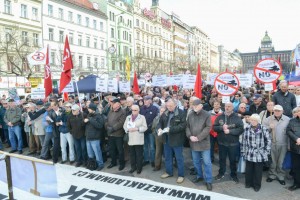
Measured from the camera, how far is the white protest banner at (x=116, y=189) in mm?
5316

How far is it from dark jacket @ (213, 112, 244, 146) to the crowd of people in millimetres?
21

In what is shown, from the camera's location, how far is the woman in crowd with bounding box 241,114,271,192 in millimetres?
5336

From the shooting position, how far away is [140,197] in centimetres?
532

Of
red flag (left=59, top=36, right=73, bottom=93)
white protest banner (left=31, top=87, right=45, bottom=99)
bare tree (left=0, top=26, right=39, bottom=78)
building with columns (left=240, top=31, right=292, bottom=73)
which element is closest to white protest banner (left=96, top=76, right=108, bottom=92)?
white protest banner (left=31, top=87, right=45, bottom=99)

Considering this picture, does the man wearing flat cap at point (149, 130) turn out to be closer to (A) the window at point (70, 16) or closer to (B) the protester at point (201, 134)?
(B) the protester at point (201, 134)

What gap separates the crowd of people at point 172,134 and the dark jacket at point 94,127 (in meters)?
0.03

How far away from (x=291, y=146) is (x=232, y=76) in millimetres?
2254

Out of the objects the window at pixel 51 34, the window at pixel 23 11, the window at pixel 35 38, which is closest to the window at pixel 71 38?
the window at pixel 51 34

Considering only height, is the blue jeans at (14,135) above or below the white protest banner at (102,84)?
below

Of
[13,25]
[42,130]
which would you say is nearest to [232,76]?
[42,130]

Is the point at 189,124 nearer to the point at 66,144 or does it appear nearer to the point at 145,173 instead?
the point at 145,173

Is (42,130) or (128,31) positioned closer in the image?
(42,130)

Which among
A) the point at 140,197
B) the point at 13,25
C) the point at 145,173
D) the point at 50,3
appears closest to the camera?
the point at 140,197

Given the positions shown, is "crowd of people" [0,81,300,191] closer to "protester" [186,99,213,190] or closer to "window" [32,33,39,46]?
"protester" [186,99,213,190]
